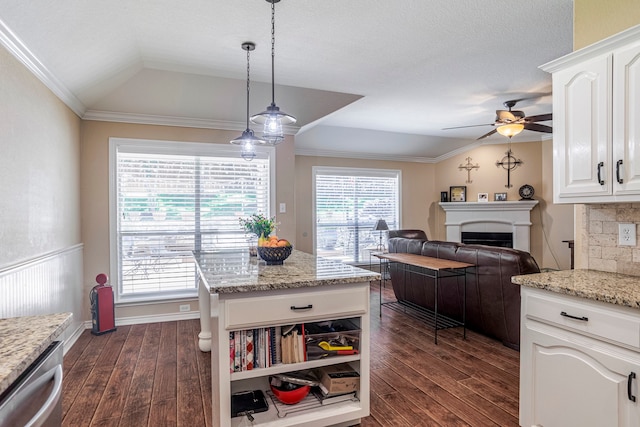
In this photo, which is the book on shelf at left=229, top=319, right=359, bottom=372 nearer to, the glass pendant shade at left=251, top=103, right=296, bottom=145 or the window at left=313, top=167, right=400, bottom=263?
the glass pendant shade at left=251, top=103, right=296, bottom=145

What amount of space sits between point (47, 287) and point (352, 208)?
4.80m

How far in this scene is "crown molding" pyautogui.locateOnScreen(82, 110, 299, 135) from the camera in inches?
151

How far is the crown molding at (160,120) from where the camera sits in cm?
384

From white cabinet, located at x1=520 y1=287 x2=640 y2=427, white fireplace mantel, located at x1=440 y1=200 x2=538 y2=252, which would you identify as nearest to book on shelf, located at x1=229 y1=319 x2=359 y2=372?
white cabinet, located at x1=520 y1=287 x2=640 y2=427

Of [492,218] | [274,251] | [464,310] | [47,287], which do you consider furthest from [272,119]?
[492,218]

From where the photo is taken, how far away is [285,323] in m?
1.87

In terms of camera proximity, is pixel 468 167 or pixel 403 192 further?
pixel 403 192

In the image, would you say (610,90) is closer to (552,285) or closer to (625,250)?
(625,250)

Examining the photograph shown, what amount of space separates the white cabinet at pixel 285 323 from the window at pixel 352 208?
14.3 feet

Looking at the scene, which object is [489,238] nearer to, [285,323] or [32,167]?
[285,323]

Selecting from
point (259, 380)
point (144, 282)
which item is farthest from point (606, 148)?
point (144, 282)

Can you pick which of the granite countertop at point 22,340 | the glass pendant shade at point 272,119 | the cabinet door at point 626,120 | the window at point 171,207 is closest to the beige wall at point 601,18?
the cabinet door at point 626,120

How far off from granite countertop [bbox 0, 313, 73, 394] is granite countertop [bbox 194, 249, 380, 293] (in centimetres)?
63

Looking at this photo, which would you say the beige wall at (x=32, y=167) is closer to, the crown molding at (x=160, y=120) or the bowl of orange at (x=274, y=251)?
the crown molding at (x=160, y=120)
